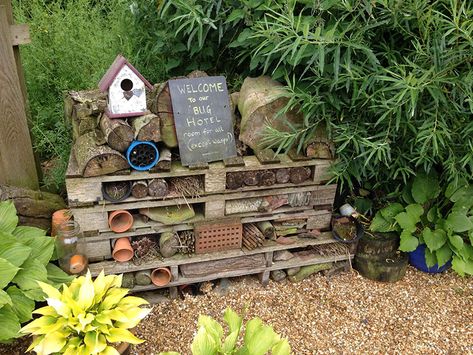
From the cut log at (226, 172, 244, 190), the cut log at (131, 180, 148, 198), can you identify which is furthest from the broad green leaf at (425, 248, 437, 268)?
the cut log at (131, 180, 148, 198)

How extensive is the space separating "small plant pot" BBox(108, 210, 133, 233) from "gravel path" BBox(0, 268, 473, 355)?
652 millimetres

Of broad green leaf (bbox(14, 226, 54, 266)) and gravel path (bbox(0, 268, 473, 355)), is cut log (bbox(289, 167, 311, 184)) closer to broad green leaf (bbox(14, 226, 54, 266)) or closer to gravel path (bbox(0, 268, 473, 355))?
gravel path (bbox(0, 268, 473, 355))

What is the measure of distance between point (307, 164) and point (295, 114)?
1.16 ft

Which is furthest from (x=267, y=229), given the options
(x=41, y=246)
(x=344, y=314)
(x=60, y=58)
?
(x=60, y=58)

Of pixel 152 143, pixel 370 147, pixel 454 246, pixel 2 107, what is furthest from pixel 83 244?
pixel 454 246

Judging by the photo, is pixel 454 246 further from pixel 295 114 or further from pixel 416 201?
pixel 295 114

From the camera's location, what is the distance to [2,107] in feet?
9.46

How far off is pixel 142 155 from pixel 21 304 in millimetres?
1063

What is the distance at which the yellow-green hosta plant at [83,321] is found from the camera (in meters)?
2.06

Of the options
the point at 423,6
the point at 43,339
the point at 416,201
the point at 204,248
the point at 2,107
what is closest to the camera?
the point at 43,339

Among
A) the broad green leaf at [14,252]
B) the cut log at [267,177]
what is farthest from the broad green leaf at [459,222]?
the broad green leaf at [14,252]

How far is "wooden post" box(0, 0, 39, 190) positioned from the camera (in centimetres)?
278

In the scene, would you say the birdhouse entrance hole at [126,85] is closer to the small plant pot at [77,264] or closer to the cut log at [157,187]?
the cut log at [157,187]

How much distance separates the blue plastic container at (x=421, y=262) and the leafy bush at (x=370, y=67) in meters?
0.79
